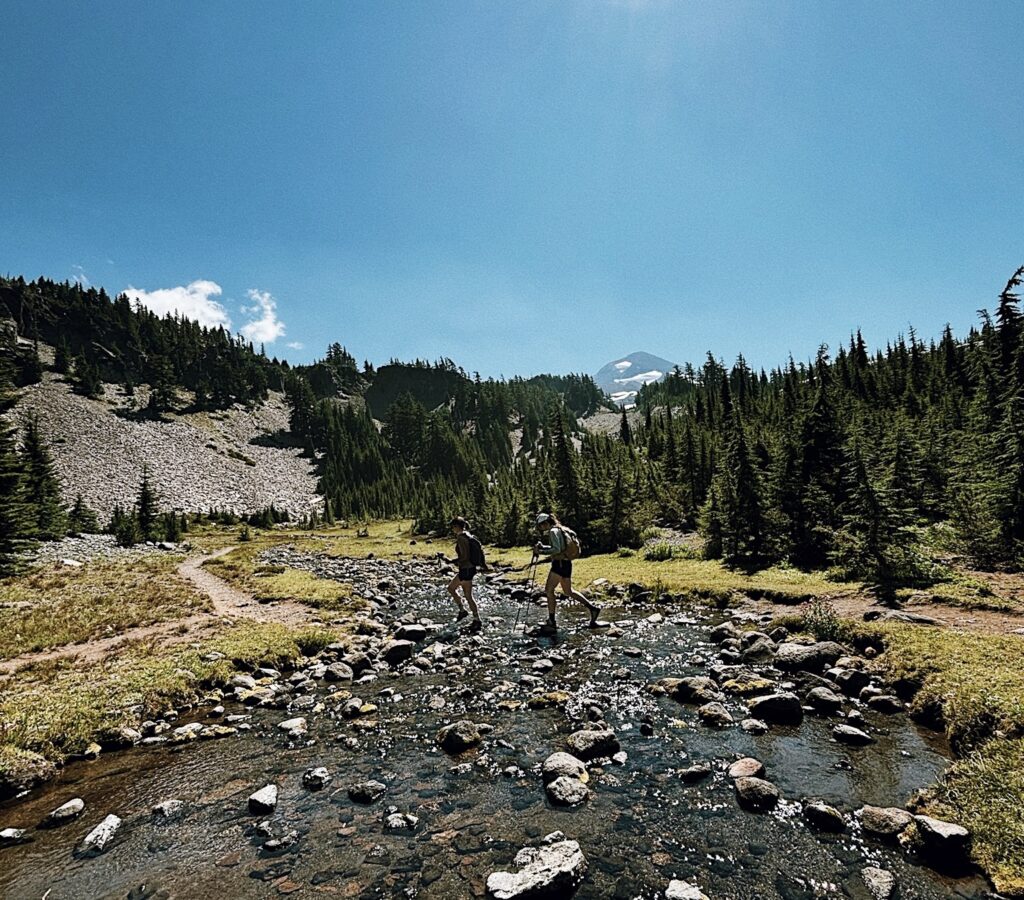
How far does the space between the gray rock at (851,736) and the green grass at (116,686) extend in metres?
14.7

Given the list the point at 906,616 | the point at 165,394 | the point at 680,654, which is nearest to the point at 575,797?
the point at 680,654

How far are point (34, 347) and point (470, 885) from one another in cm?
23114

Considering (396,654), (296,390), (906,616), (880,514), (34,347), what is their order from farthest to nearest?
(296,390)
(34,347)
(880,514)
(396,654)
(906,616)

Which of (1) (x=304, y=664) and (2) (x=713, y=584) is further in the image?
(2) (x=713, y=584)

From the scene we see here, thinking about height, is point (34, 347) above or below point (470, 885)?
above

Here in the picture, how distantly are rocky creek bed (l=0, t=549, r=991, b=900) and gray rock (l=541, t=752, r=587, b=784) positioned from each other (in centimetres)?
4

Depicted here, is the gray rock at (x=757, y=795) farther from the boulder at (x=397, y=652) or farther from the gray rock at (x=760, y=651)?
the boulder at (x=397, y=652)

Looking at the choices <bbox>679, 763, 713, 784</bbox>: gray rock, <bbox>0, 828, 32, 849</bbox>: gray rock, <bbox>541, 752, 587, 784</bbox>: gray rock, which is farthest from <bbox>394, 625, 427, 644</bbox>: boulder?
<bbox>679, 763, 713, 784</bbox>: gray rock

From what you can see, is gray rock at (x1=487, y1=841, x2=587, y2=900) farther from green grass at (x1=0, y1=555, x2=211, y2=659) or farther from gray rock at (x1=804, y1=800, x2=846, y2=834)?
green grass at (x1=0, y1=555, x2=211, y2=659)

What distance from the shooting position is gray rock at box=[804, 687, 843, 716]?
33.6 ft

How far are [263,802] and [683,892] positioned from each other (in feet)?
20.7

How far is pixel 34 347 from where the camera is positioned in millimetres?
165125

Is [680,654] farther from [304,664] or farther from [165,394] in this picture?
[165,394]

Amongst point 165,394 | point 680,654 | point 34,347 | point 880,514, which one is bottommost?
point 680,654
